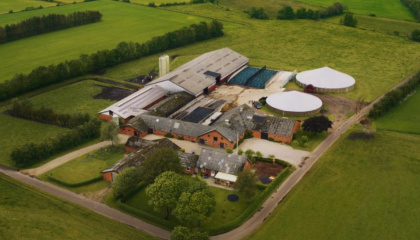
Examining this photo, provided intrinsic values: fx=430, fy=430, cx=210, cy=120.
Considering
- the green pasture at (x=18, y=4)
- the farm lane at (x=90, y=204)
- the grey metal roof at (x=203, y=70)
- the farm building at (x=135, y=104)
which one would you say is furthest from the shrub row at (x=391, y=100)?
the green pasture at (x=18, y=4)

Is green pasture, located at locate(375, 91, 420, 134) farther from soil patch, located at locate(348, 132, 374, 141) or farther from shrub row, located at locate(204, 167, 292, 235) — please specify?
shrub row, located at locate(204, 167, 292, 235)

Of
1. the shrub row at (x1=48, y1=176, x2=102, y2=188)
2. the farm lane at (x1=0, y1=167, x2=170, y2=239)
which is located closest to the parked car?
the shrub row at (x1=48, y1=176, x2=102, y2=188)

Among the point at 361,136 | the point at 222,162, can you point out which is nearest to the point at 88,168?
the point at 222,162

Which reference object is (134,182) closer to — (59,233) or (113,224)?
(113,224)

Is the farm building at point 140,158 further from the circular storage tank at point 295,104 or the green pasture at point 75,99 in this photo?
the circular storage tank at point 295,104

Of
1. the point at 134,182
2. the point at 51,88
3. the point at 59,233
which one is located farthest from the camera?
the point at 51,88

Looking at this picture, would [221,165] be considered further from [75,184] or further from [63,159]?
[63,159]

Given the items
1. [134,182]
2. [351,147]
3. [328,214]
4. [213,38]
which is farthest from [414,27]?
[134,182]
